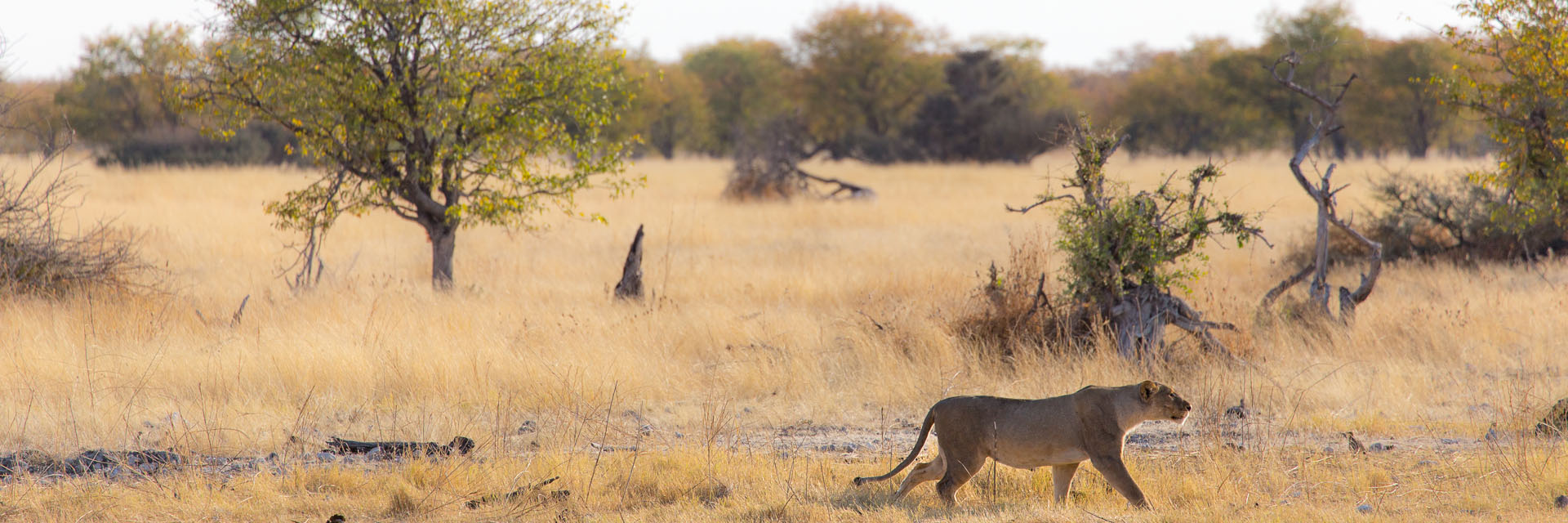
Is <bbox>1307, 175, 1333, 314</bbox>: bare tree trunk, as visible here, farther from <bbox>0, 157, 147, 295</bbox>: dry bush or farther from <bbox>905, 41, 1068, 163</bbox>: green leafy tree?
<bbox>905, 41, 1068, 163</bbox>: green leafy tree

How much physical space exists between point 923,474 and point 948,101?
40.1 m

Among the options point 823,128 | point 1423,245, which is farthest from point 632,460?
point 823,128

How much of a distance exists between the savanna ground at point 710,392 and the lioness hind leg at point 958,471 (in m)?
0.10

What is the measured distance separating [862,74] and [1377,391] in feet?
143

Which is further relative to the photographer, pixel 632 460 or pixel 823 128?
pixel 823 128

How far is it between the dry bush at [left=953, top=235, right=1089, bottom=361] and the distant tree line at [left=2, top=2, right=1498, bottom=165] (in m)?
26.2

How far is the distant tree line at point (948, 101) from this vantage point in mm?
36594

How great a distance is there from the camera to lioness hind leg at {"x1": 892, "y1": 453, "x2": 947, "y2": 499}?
4562mm

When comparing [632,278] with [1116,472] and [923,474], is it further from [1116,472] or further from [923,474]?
[1116,472]

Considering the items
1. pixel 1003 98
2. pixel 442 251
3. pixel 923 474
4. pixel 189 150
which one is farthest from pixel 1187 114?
pixel 923 474

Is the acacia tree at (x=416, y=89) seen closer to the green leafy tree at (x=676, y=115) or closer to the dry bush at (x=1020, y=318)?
the dry bush at (x=1020, y=318)

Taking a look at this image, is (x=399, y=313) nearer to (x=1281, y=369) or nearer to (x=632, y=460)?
(x=632, y=460)

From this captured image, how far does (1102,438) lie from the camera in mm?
4277

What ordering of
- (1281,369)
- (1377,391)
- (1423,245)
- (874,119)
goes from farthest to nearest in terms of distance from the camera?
(874,119) → (1423,245) → (1281,369) → (1377,391)
